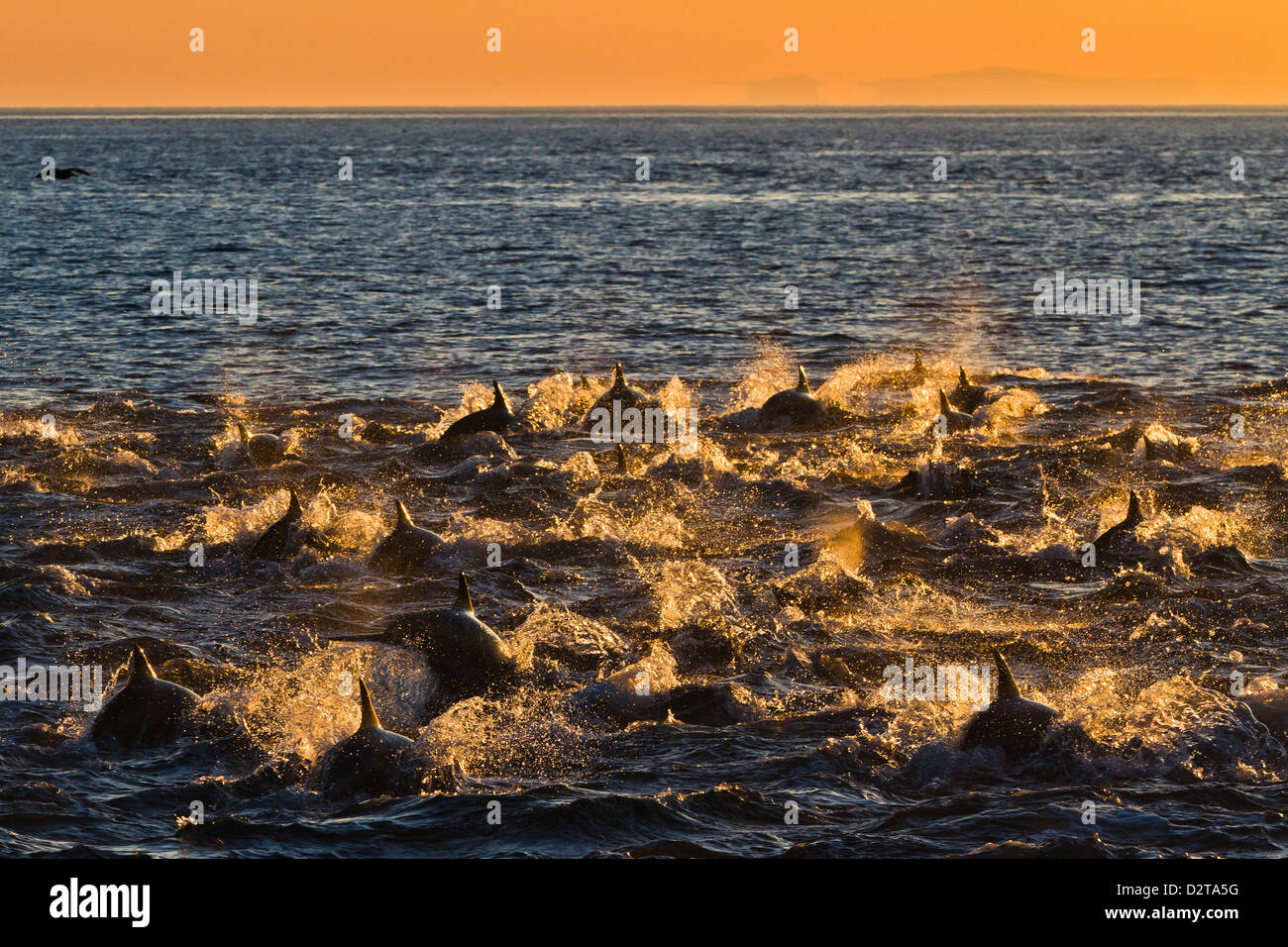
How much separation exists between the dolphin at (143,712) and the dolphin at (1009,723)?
721 centimetres

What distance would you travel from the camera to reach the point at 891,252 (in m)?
63.5

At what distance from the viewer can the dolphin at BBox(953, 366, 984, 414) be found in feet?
90.6

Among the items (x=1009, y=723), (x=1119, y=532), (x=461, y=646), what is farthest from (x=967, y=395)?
(x=461, y=646)

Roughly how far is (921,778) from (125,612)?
9.71m

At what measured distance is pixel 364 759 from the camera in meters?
12.0

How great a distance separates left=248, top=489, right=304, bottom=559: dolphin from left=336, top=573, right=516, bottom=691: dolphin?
14.8ft

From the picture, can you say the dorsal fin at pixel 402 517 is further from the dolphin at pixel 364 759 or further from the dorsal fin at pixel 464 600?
the dolphin at pixel 364 759

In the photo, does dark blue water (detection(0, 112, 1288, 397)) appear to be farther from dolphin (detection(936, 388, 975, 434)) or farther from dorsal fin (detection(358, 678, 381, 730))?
dorsal fin (detection(358, 678, 381, 730))

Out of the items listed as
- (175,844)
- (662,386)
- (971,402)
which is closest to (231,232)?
(662,386)

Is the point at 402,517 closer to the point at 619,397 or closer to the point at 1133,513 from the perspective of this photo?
the point at 1133,513

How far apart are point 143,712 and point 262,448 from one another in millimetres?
11496

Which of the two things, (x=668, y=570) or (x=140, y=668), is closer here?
(x=140, y=668)

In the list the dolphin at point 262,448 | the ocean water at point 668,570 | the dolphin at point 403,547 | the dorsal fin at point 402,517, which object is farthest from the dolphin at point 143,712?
the dolphin at point 262,448
